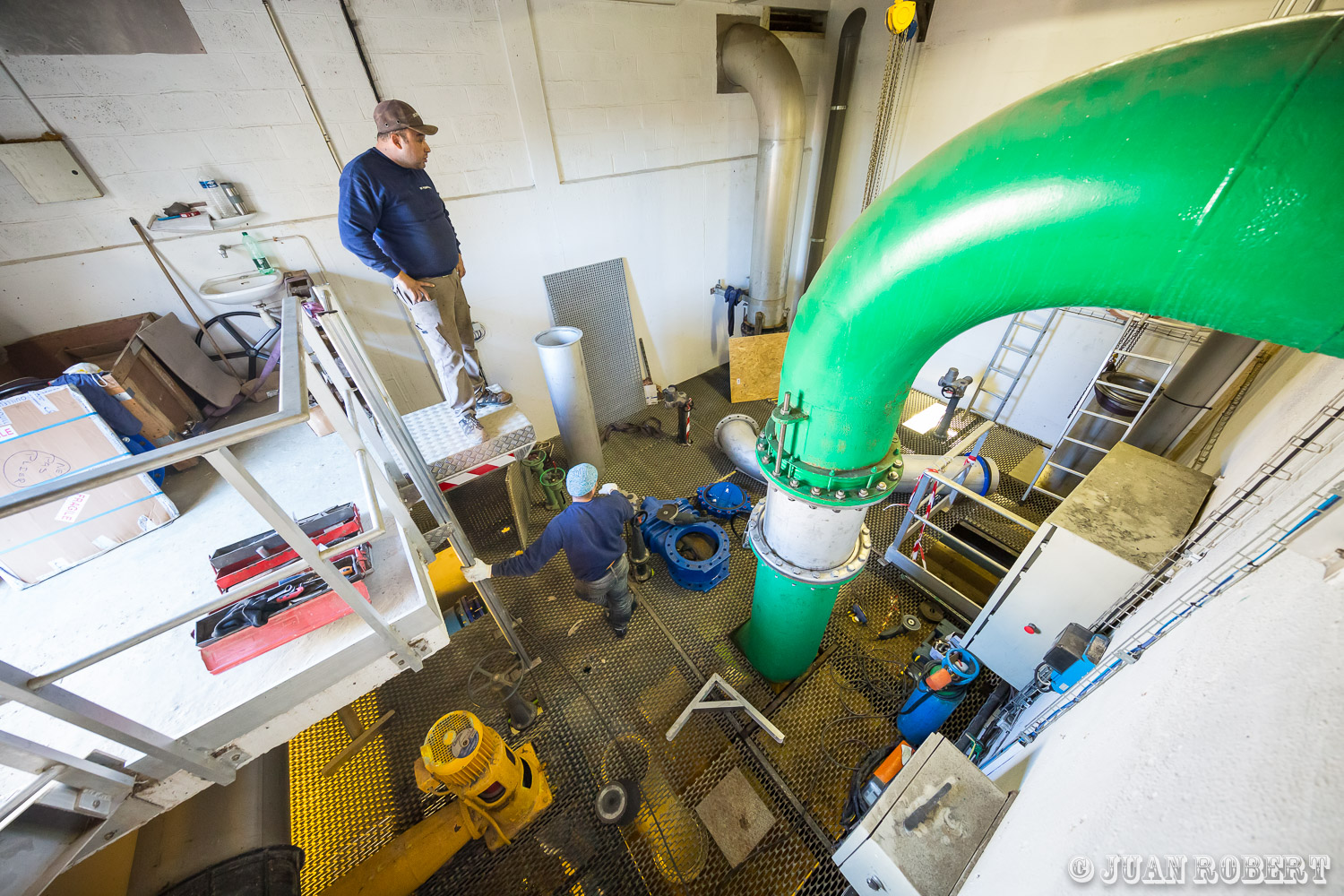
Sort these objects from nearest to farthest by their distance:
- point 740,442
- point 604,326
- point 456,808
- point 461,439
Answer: point 456,808
point 461,439
point 740,442
point 604,326

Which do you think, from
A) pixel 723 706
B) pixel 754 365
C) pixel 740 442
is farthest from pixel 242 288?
pixel 754 365

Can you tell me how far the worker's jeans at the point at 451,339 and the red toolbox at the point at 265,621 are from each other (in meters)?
1.78

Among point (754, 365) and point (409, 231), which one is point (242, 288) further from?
point (754, 365)

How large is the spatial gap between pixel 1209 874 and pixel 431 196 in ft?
13.5

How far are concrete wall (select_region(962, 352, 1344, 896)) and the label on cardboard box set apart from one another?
403 cm

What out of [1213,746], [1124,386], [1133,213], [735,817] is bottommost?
[735,817]

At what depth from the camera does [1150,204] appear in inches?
33.4

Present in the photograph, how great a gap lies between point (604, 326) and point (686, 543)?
2.70 metres

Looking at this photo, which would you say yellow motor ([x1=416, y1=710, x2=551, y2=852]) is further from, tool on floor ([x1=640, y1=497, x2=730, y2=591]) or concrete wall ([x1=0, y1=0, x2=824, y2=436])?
concrete wall ([x1=0, y1=0, x2=824, y2=436])

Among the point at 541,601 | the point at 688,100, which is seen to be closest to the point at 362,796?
the point at 541,601

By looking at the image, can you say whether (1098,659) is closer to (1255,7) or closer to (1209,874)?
(1209,874)

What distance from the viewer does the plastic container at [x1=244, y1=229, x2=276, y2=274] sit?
10.3ft

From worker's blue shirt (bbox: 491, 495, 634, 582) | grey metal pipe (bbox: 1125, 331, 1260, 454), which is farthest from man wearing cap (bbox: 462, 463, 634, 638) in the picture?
grey metal pipe (bbox: 1125, 331, 1260, 454)

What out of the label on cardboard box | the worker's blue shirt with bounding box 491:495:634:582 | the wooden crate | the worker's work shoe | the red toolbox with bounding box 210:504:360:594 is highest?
the wooden crate
